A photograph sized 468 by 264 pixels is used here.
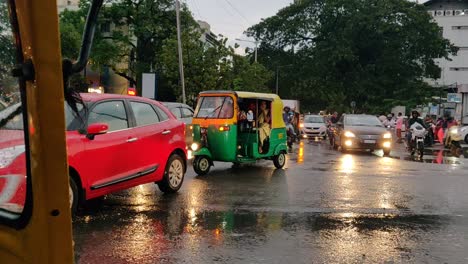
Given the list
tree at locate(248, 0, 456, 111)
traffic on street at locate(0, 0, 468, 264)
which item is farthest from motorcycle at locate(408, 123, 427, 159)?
tree at locate(248, 0, 456, 111)

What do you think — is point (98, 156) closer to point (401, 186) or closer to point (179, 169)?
point (179, 169)

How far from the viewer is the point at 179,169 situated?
9281 millimetres

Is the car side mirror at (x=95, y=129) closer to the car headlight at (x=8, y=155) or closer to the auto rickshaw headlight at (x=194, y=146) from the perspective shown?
the car headlight at (x=8, y=155)

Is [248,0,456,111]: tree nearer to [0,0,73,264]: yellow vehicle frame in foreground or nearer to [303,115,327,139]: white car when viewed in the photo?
[303,115,327,139]: white car

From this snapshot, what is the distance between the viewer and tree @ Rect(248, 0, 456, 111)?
1880 inches

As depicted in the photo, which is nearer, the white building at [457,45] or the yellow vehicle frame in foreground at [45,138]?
the yellow vehicle frame in foreground at [45,138]

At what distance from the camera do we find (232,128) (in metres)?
11.9

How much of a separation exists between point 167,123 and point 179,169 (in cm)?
91

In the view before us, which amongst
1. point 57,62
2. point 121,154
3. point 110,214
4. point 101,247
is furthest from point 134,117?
point 57,62

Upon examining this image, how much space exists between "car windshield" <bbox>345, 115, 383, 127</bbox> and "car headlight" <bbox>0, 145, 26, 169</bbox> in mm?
19772

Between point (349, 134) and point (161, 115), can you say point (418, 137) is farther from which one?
point (161, 115)

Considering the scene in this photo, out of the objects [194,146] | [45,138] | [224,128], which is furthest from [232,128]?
[45,138]

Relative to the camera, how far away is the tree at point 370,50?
157ft

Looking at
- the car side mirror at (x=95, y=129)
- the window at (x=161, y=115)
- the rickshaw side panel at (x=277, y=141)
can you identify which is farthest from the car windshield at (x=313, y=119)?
the car side mirror at (x=95, y=129)
